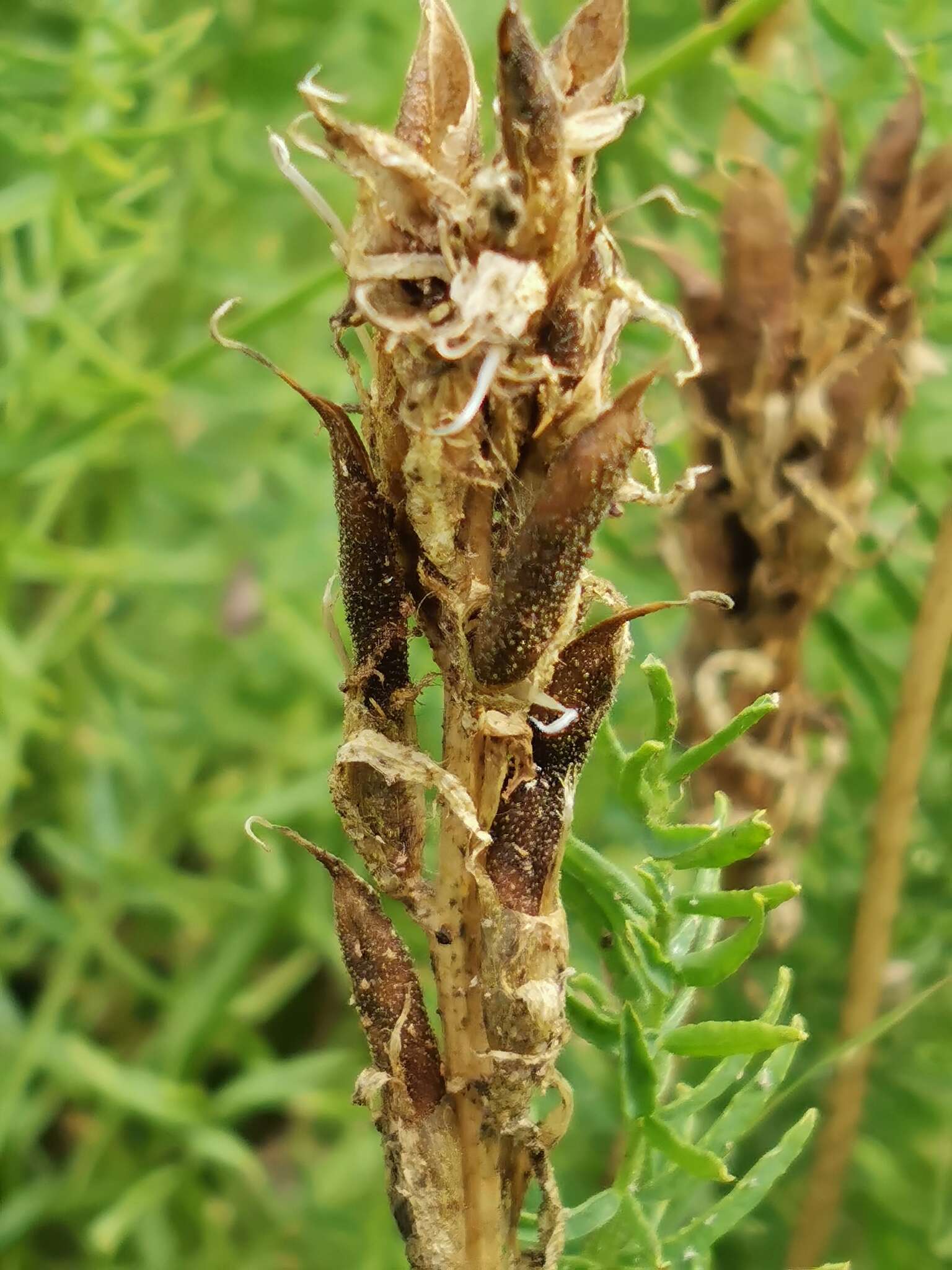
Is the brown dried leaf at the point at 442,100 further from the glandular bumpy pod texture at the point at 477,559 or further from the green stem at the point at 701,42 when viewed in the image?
the green stem at the point at 701,42

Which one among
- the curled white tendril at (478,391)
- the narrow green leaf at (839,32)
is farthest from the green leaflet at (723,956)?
the narrow green leaf at (839,32)

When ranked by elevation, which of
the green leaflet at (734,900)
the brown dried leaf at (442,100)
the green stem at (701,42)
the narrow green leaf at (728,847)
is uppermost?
the green stem at (701,42)

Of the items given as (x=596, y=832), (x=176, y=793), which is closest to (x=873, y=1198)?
(x=596, y=832)

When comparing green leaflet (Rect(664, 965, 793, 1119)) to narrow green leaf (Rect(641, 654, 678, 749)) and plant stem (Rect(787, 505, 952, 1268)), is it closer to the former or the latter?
narrow green leaf (Rect(641, 654, 678, 749))

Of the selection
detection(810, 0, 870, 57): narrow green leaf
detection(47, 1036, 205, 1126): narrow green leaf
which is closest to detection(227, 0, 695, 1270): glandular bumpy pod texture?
detection(810, 0, 870, 57): narrow green leaf

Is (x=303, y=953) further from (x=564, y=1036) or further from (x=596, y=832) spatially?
(x=564, y=1036)

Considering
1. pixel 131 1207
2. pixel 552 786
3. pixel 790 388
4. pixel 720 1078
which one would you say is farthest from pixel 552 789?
pixel 131 1207

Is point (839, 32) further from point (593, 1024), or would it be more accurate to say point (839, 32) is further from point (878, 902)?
point (593, 1024)
